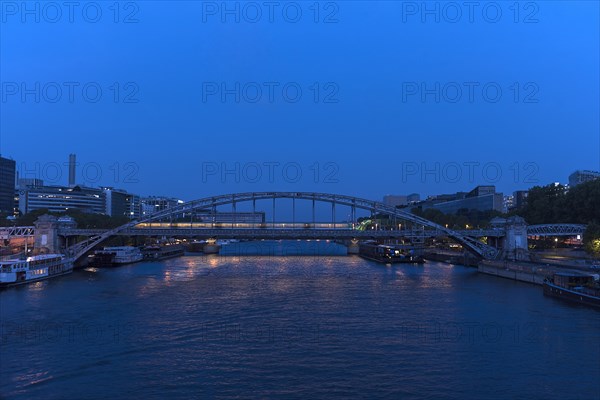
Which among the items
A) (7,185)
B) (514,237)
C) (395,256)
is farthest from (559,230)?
(7,185)

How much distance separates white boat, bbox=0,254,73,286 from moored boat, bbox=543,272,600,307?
48.7 m

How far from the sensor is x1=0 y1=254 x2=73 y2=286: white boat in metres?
50.6

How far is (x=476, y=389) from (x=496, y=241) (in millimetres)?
63046

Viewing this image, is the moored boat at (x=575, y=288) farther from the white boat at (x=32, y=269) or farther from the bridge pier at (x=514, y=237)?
the white boat at (x=32, y=269)

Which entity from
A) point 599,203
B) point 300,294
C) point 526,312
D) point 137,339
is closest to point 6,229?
point 300,294

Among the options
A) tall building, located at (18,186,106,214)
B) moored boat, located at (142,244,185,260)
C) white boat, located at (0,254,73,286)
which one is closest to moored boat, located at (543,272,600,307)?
white boat, located at (0,254,73,286)

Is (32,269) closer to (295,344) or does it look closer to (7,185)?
(295,344)

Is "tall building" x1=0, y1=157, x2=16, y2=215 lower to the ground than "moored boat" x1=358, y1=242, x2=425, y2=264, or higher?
higher

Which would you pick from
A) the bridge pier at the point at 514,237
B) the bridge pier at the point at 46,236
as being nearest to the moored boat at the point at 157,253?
the bridge pier at the point at 46,236

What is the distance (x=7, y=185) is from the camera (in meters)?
178

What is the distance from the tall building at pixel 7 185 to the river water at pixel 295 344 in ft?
483

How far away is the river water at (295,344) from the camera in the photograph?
2136 cm

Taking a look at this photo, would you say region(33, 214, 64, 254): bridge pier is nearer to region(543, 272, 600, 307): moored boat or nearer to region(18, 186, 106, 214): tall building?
region(543, 272, 600, 307): moored boat

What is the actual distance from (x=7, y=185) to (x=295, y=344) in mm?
178866
